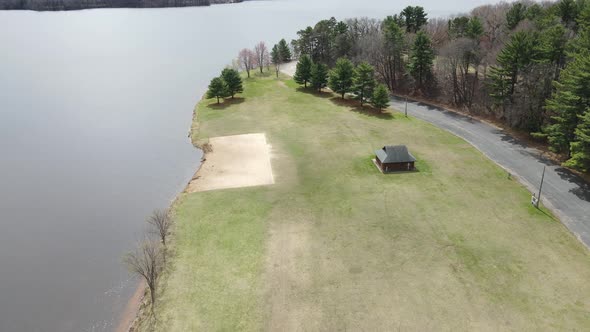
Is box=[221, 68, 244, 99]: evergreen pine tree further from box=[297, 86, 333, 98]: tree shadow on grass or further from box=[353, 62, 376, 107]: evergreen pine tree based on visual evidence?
box=[353, 62, 376, 107]: evergreen pine tree

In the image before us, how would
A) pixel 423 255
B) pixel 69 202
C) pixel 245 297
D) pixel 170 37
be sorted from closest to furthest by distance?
pixel 245 297 < pixel 423 255 < pixel 69 202 < pixel 170 37

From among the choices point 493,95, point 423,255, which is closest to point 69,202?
point 423,255

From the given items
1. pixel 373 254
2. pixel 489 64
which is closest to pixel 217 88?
pixel 489 64

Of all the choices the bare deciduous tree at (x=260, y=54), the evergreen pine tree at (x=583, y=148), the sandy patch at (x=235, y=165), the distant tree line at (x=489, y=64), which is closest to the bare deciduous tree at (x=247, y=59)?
the bare deciduous tree at (x=260, y=54)

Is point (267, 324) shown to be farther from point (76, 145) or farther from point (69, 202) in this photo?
point (76, 145)

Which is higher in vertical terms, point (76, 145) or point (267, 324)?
point (76, 145)

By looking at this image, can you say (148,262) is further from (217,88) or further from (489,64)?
(489,64)
